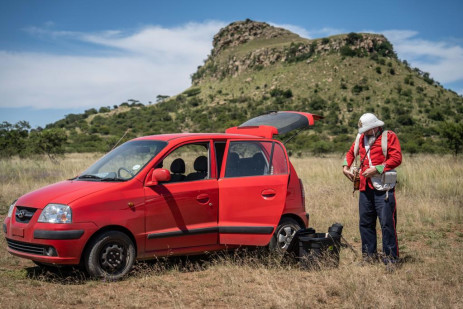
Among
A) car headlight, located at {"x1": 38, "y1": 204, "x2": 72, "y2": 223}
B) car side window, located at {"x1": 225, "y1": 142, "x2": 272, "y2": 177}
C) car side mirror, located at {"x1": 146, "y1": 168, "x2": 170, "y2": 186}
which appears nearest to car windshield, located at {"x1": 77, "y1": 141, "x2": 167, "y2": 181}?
car side mirror, located at {"x1": 146, "y1": 168, "x2": 170, "y2": 186}

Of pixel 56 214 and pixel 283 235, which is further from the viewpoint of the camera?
pixel 283 235

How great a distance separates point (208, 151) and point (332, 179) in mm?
10700

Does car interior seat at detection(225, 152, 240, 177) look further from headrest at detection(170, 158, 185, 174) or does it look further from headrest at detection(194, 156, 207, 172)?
headrest at detection(170, 158, 185, 174)

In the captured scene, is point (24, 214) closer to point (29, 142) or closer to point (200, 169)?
point (200, 169)

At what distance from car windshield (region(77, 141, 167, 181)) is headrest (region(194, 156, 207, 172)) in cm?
57

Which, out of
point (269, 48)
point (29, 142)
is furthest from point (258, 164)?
point (269, 48)

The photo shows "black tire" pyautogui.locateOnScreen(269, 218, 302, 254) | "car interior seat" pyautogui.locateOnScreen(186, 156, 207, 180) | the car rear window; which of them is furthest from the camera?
"black tire" pyautogui.locateOnScreen(269, 218, 302, 254)

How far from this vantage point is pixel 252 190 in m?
7.33

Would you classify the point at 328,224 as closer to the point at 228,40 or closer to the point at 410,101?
the point at 410,101

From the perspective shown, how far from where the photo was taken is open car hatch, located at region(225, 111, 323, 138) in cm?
823

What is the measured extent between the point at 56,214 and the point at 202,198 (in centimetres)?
186

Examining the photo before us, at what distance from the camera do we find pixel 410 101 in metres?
68.9

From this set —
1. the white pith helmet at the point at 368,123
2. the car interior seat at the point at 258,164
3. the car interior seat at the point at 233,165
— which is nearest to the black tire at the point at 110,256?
the car interior seat at the point at 233,165

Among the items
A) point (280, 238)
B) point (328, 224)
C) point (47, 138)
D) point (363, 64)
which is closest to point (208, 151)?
point (280, 238)
